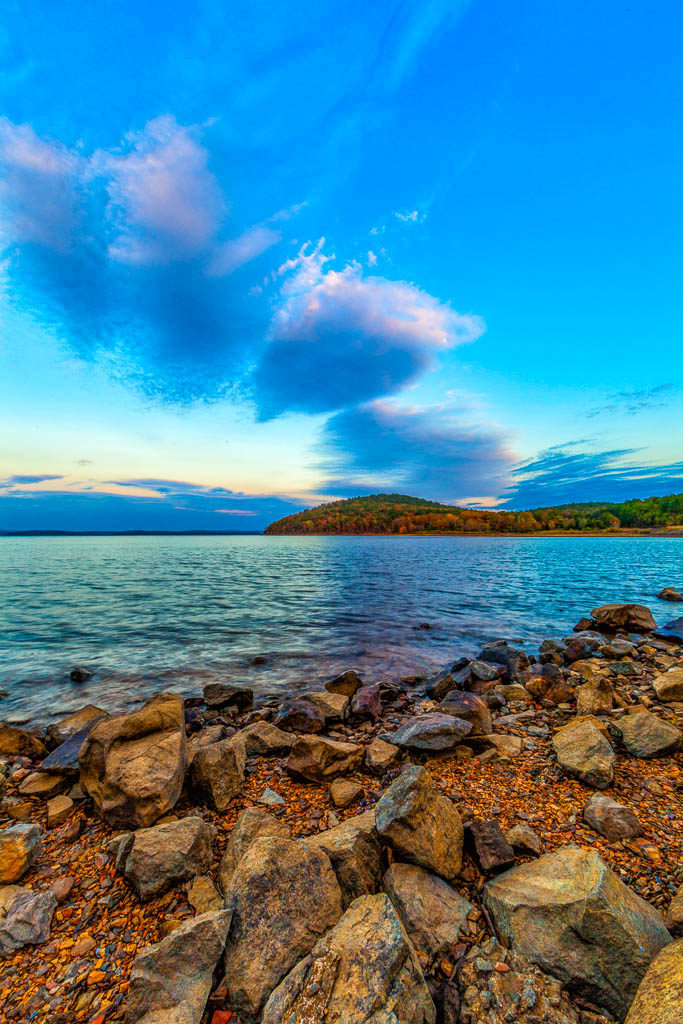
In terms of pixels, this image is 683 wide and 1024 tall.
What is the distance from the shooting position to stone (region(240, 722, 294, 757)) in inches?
303

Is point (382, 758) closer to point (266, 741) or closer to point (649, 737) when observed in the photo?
point (266, 741)

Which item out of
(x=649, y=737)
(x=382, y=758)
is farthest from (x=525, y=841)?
(x=649, y=737)

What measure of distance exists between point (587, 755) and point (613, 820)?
1.41 meters

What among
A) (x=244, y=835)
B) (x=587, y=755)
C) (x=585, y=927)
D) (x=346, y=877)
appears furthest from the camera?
(x=587, y=755)

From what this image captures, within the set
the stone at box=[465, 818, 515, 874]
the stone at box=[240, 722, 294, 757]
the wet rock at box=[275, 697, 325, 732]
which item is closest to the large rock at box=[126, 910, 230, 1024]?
the stone at box=[465, 818, 515, 874]

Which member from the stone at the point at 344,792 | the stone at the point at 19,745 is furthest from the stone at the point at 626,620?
the stone at the point at 19,745

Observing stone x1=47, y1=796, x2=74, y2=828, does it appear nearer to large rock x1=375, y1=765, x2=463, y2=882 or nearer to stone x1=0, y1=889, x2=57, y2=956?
stone x1=0, y1=889, x2=57, y2=956

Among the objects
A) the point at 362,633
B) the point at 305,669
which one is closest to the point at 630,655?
the point at 362,633

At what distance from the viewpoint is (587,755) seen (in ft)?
20.5

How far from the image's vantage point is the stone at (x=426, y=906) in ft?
11.8

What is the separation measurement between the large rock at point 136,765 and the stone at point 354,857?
98.4 inches

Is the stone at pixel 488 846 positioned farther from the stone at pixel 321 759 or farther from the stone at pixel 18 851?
the stone at pixel 18 851

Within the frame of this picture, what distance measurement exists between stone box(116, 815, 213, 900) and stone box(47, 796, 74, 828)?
189 centimetres

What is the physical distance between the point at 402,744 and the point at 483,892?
318cm
